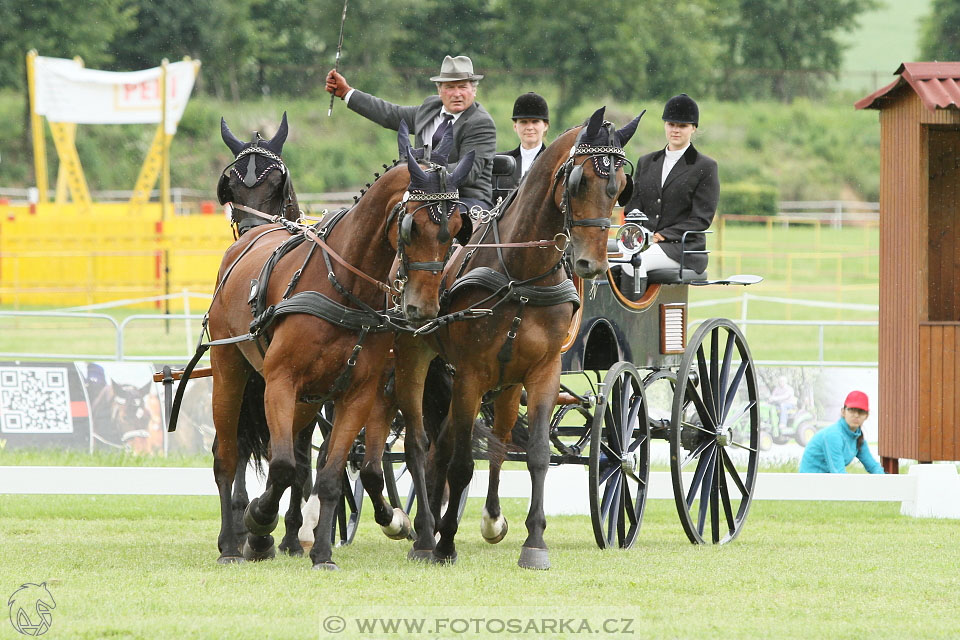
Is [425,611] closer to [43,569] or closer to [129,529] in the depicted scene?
[43,569]

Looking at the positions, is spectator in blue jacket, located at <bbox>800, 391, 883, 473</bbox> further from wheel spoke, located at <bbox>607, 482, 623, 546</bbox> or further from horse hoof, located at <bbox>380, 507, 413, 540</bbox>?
horse hoof, located at <bbox>380, 507, 413, 540</bbox>

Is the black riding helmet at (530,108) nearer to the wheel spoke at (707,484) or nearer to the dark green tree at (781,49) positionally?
the wheel spoke at (707,484)

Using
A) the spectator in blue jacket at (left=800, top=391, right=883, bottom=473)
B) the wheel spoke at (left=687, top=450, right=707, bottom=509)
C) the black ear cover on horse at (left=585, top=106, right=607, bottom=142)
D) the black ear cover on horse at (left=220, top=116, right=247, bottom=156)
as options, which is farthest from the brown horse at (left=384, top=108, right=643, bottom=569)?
the spectator in blue jacket at (left=800, top=391, right=883, bottom=473)

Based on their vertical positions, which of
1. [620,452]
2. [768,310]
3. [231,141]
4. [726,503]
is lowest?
[726,503]

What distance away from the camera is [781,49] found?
1972 inches

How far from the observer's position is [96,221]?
96.0 ft

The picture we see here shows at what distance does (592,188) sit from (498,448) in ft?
5.08

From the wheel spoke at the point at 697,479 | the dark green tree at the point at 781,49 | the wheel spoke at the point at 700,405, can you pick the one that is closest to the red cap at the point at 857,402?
the wheel spoke at the point at 700,405

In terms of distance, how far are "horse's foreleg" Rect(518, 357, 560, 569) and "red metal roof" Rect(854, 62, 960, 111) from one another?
4335mm

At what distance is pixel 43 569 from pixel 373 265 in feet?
6.81

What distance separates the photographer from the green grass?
16.4ft

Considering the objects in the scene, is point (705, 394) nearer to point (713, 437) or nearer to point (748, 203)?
point (713, 437)

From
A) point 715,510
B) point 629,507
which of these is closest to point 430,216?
point 629,507

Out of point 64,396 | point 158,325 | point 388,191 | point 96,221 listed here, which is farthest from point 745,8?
point 388,191
